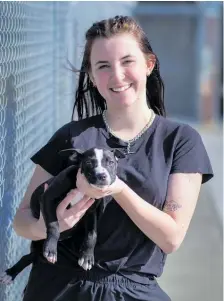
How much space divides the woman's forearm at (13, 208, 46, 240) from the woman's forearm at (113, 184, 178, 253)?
318mm

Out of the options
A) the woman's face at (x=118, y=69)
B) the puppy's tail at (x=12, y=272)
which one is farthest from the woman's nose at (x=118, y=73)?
the puppy's tail at (x=12, y=272)

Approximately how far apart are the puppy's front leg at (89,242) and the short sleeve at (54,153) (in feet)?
0.69

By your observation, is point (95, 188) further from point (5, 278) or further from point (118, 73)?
point (5, 278)

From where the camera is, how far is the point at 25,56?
3852 millimetres

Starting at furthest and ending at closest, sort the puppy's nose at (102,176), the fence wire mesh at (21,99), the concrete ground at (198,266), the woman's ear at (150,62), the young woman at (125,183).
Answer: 1. the concrete ground at (198,266)
2. the fence wire mesh at (21,99)
3. the woman's ear at (150,62)
4. the young woman at (125,183)
5. the puppy's nose at (102,176)

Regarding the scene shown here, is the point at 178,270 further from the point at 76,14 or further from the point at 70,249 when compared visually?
the point at 70,249

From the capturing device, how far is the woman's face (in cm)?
255

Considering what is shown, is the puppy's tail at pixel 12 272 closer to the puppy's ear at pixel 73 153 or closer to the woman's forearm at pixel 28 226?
the woman's forearm at pixel 28 226

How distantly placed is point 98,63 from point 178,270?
3.00m

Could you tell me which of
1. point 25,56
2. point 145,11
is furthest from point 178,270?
point 145,11

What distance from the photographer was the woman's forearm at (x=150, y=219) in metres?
2.34

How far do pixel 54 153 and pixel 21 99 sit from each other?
1142mm

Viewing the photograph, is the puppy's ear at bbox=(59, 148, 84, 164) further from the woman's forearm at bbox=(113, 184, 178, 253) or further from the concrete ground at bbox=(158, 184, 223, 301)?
the concrete ground at bbox=(158, 184, 223, 301)

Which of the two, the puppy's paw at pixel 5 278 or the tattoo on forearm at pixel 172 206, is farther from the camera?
the puppy's paw at pixel 5 278
